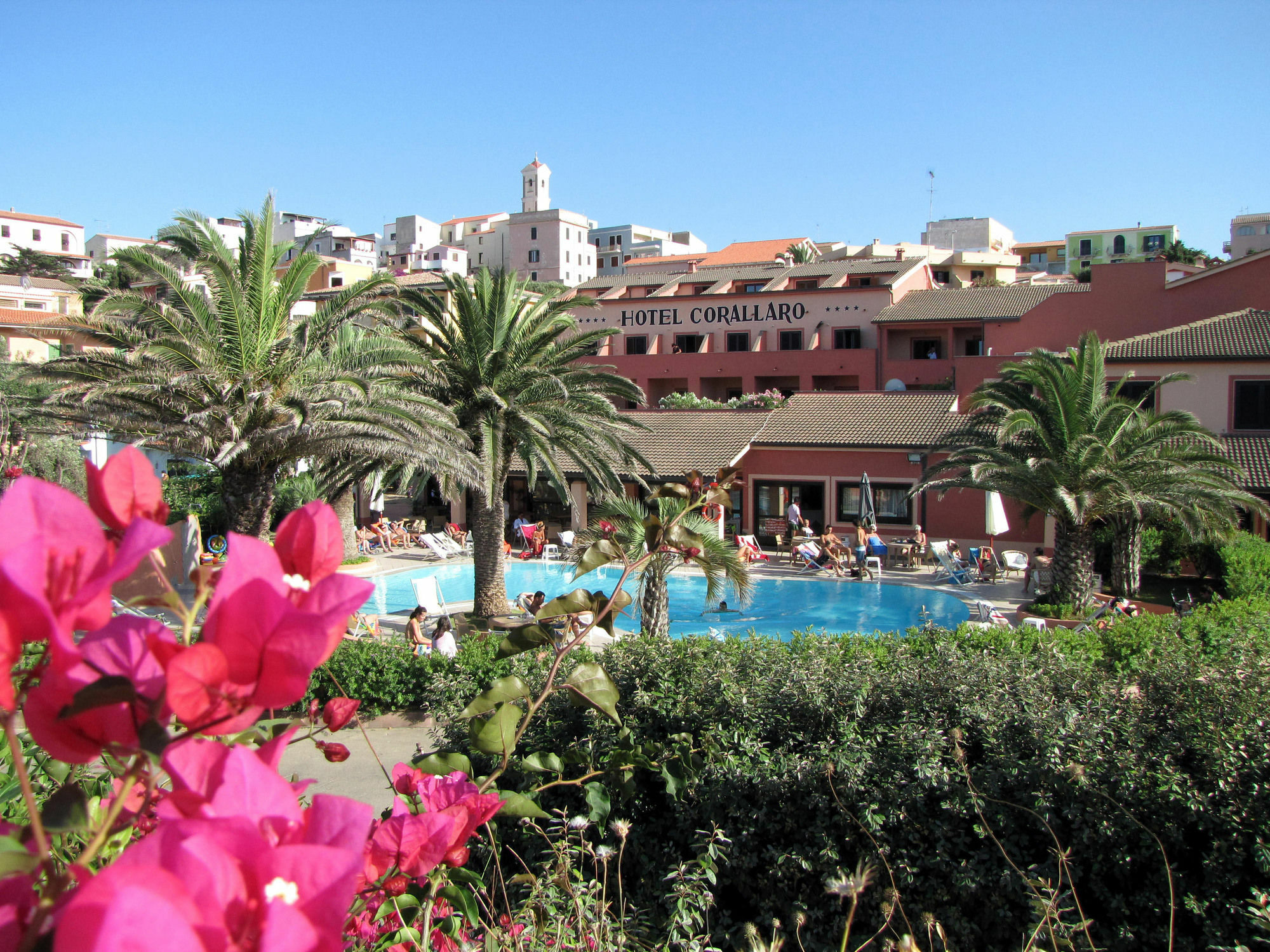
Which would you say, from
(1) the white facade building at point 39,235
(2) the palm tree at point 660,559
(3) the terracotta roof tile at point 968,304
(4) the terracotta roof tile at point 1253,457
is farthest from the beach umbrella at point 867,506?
(1) the white facade building at point 39,235

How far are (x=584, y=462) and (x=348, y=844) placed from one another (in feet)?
52.4

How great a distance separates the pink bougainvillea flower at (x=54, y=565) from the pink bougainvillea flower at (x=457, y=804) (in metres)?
1.14

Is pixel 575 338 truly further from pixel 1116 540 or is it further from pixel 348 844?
pixel 348 844

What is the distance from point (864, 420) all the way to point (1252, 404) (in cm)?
981

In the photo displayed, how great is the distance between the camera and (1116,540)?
728 inches

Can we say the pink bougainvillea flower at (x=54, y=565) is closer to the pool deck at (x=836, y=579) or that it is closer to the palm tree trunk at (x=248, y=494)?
the palm tree trunk at (x=248, y=494)

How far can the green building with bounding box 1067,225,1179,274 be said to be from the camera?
8644cm

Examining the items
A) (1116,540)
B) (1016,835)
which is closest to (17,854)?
(1016,835)

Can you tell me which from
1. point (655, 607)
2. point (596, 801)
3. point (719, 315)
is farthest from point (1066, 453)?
point (719, 315)

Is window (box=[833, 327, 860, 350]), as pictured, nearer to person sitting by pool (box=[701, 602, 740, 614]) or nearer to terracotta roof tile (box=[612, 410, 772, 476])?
terracotta roof tile (box=[612, 410, 772, 476])

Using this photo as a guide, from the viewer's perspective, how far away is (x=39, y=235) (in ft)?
297

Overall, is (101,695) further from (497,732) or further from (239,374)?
(239,374)

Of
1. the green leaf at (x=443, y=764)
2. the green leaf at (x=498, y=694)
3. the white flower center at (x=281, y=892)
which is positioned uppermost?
the white flower center at (x=281, y=892)

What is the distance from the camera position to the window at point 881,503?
25812 millimetres
